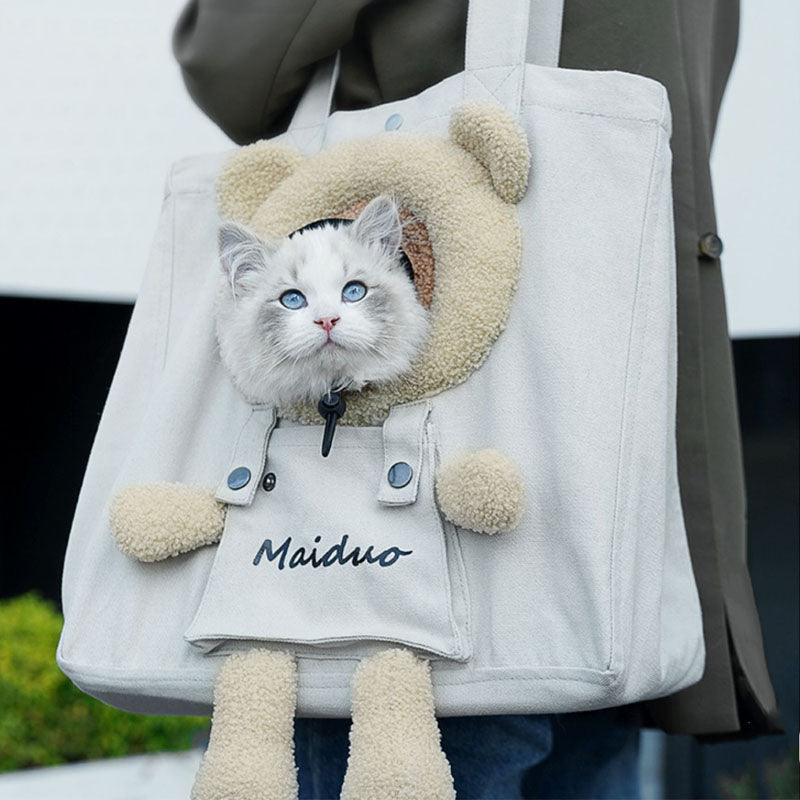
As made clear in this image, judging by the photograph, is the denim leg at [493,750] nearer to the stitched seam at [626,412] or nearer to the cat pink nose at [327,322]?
the stitched seam at [626,412]

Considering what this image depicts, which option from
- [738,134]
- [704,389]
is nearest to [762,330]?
[738,134]

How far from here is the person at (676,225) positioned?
0.80 metres

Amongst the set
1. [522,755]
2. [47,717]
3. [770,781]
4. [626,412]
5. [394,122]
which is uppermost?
[394,122]

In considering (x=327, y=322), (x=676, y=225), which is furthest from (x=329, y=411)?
(x=676, y=225)

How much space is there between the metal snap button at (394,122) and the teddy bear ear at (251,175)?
0.25ft

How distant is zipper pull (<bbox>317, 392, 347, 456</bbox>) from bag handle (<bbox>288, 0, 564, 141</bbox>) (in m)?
0.24

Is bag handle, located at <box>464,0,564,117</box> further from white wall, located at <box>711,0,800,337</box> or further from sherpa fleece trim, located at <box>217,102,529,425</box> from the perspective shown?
white wall, located at <box>711,0,800,337</box>

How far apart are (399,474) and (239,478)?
0.13 metres

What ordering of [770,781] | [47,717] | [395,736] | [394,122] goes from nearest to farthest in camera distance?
[395,736] → [394,122] → [770,781] → [47,717]

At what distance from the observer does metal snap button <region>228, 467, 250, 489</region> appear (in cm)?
73

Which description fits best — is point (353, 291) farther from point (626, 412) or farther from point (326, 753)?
point (326, 753)

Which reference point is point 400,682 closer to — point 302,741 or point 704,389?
point 302,741

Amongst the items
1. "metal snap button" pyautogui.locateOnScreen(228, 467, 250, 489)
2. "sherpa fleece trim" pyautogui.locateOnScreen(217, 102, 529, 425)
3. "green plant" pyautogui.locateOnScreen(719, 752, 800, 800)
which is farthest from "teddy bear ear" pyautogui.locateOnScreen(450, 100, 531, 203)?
"green plant" pyautogui.locateOnScreen(719, 752, 800, 800)

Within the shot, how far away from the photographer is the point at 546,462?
26.9 inches
